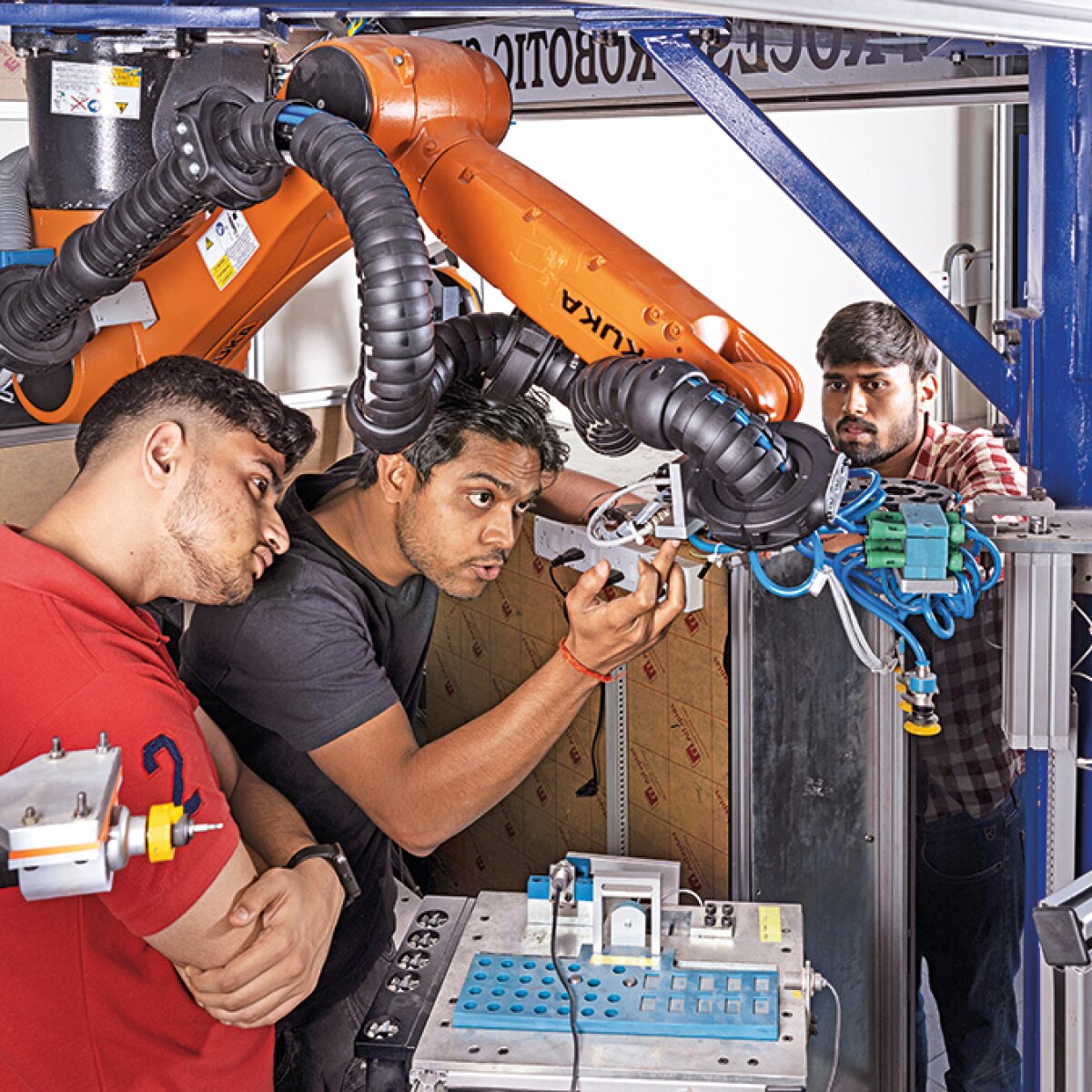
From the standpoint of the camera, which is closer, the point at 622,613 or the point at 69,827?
the point at 69,827

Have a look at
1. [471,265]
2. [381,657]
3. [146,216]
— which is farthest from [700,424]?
[381,657]

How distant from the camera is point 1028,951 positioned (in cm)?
207

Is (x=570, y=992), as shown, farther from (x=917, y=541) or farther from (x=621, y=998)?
(x=917, y=541)

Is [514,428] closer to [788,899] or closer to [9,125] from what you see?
[788,899]

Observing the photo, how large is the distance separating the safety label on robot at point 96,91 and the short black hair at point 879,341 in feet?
6.37

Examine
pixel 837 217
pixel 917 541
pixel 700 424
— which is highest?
pixel 837 217

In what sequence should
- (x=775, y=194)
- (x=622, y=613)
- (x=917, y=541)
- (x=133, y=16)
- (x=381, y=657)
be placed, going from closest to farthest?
(x=917, y=541), (x=133, y=16), (x=622, y=613), (x=381, y=657), (x=775, y=194)

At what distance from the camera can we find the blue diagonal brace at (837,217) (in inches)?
77.1

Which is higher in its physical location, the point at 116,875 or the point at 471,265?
the point at 471,265

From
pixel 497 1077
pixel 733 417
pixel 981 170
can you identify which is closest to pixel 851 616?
pixel 733 417

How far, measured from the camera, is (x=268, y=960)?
1.87m

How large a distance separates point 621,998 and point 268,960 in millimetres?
537

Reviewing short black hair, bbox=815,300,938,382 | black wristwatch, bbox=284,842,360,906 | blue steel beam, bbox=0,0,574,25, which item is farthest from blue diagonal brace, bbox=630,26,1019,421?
short black hair, bbox=815,300,938,382

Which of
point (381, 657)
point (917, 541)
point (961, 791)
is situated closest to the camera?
point (917, 541)
